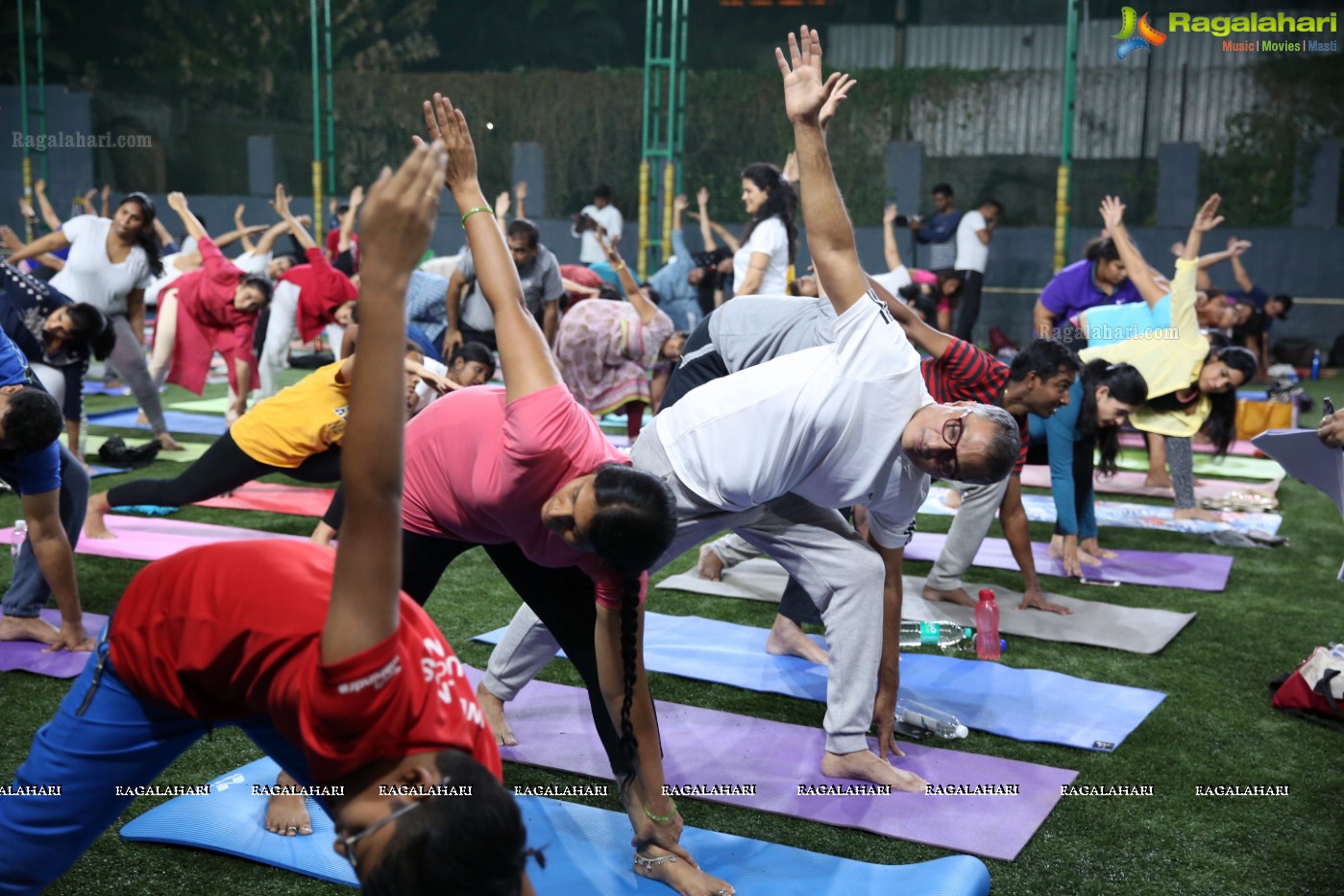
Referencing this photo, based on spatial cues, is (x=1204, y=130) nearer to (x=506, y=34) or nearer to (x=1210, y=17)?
(x=1210, y=17)

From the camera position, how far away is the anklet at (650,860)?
2717mm

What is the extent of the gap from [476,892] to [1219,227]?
1454cm

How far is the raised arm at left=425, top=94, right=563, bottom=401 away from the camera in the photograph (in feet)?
7.64

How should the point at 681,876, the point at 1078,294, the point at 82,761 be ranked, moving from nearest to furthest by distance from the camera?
the point at 82,761 < the point at 681,876 < the point at 1078,294

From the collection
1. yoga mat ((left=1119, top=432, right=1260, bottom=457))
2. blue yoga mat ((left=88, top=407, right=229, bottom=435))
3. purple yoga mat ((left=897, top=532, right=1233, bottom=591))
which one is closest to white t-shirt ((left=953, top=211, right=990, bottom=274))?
yoga mat ((left=1119, top=432, right=1260, bottom=457))

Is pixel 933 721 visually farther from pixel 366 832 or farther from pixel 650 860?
pixel 366 832

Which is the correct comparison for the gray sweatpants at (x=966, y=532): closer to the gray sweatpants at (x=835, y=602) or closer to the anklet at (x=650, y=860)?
the gray sweatpants at (x=835, y=602)

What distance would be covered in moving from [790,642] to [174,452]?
15.9ft

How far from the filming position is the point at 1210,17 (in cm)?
1473

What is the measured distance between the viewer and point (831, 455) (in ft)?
9.36

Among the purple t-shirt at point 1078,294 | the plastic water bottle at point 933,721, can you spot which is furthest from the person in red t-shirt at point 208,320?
the plastic water bottle at point 933,721

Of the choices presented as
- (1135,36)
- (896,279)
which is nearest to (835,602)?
(896,279)

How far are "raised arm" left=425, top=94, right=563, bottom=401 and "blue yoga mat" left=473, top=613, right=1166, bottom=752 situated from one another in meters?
1.92

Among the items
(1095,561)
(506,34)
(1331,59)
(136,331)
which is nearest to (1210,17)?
(1331,59)
